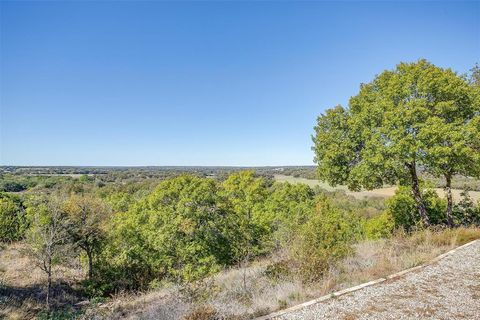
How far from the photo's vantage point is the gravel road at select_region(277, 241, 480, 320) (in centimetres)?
500

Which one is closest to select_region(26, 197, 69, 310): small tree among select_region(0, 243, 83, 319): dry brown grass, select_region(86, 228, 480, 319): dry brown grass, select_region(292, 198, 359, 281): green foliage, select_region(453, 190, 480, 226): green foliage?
select_region(0, 243, 83, 319): dry brown grass

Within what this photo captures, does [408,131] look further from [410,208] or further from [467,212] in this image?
[410,208]

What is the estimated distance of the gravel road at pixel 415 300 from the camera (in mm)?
4996

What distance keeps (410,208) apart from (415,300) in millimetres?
16314

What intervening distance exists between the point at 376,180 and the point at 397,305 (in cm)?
929

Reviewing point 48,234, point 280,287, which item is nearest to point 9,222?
point 48,234

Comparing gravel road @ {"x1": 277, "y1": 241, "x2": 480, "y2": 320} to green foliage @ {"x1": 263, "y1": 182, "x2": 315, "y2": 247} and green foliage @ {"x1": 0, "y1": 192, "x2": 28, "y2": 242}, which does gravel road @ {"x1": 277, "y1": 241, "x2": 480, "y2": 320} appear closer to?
green foliage @ {"x1": 263, "y1": 182, "x2": 315, "y2": 247}

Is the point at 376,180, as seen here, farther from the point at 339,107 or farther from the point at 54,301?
the point at 54,301

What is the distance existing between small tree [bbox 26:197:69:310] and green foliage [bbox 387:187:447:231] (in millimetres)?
20641

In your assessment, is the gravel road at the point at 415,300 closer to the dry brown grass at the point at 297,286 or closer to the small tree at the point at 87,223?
the dry brown grass at the point at 297,286

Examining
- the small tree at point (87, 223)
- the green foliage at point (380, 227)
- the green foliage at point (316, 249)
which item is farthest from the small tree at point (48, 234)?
the green foliage at point (380, 227)

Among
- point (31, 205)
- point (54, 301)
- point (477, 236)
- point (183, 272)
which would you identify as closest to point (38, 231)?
point (31, 205)

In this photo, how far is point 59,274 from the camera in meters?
24.9

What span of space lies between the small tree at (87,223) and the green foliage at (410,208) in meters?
20.8
